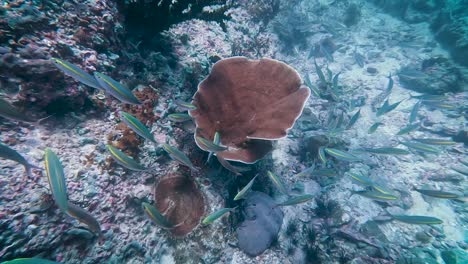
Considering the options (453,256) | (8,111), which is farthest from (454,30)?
(8,111)

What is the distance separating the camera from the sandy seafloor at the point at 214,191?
2506 millimetres

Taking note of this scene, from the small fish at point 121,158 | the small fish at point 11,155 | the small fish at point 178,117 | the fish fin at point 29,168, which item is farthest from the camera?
the small fish at point 178,117

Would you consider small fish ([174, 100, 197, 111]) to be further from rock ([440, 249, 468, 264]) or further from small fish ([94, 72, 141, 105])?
rock ([440, 249, 468, 264])

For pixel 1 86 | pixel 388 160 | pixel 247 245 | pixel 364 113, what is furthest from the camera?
pixel 364 113

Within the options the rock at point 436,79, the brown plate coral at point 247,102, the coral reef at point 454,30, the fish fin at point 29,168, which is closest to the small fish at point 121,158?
the fish fin at point 29,168

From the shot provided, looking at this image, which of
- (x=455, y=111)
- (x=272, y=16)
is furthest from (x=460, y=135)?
(x=272, y=16)

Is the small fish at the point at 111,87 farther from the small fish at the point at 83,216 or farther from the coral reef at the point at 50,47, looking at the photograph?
the small fish at the point at 83,216

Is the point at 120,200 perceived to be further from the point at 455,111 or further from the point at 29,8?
the point at 455,111

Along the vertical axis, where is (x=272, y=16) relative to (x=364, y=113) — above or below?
above

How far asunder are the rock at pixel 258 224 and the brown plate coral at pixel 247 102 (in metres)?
1.24

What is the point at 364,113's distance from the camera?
28.6 ft

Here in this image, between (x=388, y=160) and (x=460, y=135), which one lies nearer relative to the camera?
(x=388, y=160)

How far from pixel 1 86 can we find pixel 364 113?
994 cm

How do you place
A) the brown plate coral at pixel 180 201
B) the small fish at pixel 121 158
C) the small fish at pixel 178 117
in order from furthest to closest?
the small fish at pixel 178 117 → the brown plate coral at pixel 180 201 → the small fish at pixel 121 158
